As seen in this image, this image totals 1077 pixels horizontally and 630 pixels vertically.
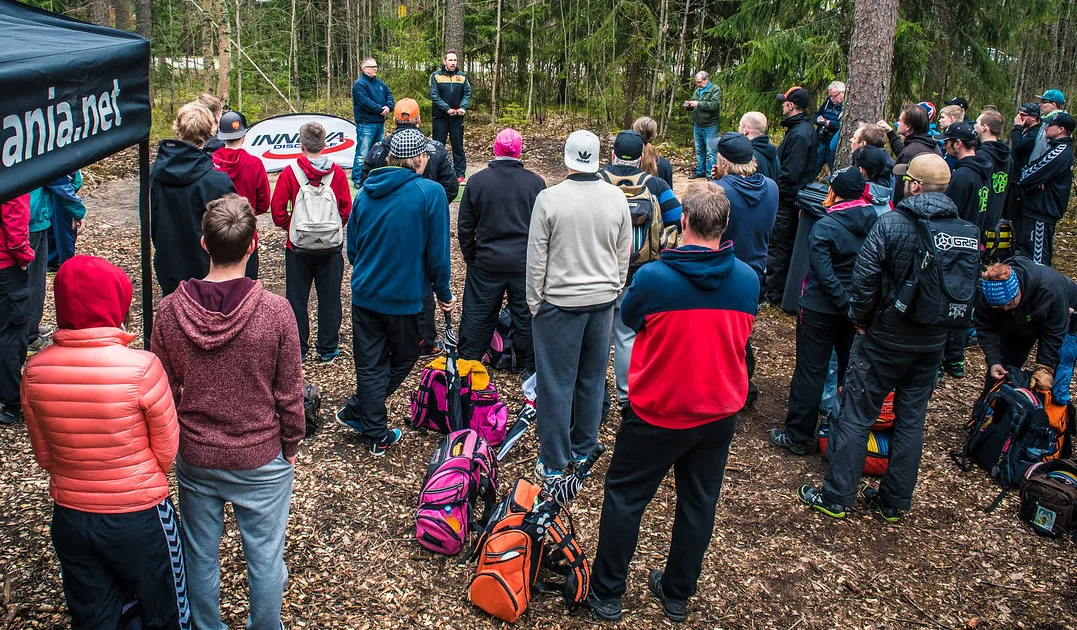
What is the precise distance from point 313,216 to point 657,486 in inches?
124

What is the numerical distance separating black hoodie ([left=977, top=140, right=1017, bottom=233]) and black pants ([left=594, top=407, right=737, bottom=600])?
5.15 m

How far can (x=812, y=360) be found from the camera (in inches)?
206

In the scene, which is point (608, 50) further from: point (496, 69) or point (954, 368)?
point (954, 368)

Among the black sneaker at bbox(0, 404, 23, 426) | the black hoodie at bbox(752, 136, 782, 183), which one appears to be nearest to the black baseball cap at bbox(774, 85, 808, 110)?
the black hoodie at bbox(752, 136, 782, 183)

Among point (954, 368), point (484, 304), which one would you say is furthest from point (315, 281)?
point (954, 368)

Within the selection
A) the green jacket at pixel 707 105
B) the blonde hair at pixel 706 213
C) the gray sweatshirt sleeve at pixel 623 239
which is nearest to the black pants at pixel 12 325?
the gray sweatshirt sleeve at pixel 623 239

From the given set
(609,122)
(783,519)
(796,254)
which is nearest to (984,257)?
(796,254)

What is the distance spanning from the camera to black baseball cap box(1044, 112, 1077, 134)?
7.34 meters

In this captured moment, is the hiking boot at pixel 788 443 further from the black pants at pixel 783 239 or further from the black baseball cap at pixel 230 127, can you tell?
the black baseball cap at pixel 230 127

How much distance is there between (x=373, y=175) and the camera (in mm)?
4500

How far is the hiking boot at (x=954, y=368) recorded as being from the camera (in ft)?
22.3

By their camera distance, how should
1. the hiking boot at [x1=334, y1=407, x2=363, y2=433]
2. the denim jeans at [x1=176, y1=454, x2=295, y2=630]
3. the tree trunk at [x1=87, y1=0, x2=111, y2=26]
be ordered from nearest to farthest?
the denim jeans at [x1=176, y1=454, x2=295, y2=630]
the hiking boot at [x1=334, y1=407, x2=363, y2=433]
the tree trunk at [x1=87, y1=0, x2=111, y2=26]

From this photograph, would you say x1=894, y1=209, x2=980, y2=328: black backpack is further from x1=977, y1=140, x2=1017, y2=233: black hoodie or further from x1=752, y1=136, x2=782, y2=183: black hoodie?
x1=977, y1=140, x2=1017, y2=233: black hoodie

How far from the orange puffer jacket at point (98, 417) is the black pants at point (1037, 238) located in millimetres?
8377
